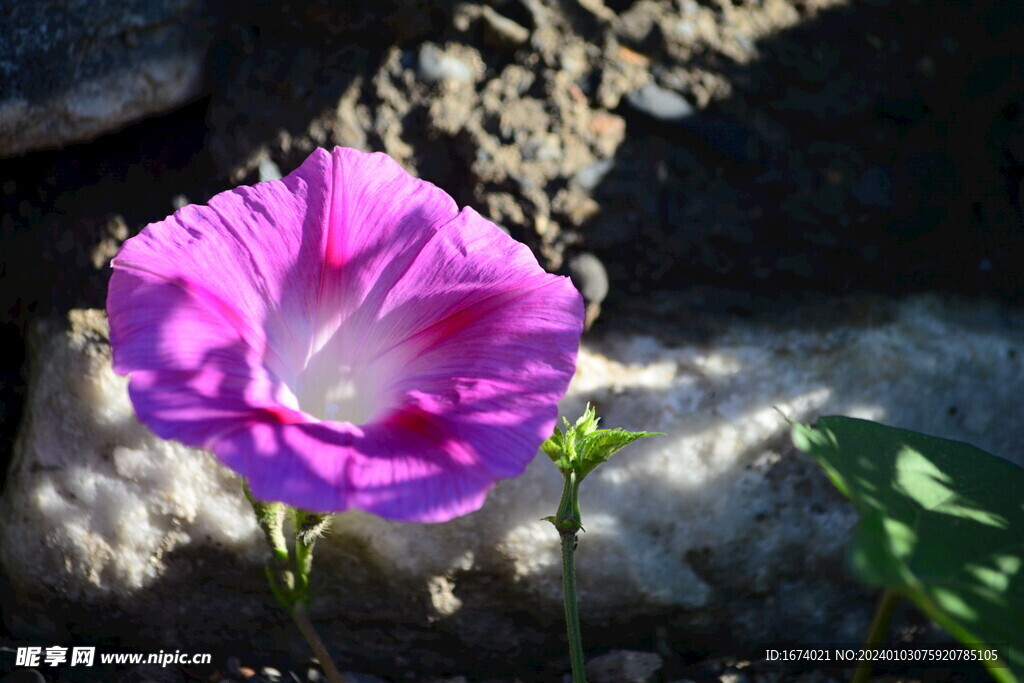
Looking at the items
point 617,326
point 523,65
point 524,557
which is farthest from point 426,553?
point 523,65

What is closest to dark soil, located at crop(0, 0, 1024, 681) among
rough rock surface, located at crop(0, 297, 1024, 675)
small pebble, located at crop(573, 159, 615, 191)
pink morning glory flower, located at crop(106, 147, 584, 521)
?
small pebble, located at crop(573, 159, 615, 191)

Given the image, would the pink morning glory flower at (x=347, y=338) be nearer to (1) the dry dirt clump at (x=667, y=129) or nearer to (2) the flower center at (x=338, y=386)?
(2) the flower center at (x=338, y=386)


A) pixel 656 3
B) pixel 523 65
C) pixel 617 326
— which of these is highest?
pixel 656 3

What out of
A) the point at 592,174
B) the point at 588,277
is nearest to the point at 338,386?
the point at 588,277

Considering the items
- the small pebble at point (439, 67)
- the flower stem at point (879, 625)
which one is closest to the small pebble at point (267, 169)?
the small pebble at point (439, 67)

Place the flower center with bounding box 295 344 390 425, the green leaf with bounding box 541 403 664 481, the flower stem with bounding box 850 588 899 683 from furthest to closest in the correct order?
1. the flower center with bounding box 295 344 390 425
2. the green leaf with bounding box 541 403 664 481
3. the flower stem with bounding box 850 588 899 683

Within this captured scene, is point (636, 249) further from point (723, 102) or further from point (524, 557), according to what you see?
point (524, 557)

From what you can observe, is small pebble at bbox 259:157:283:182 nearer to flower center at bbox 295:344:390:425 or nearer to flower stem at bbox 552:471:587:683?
flower center at bbox 295:344:390:425
